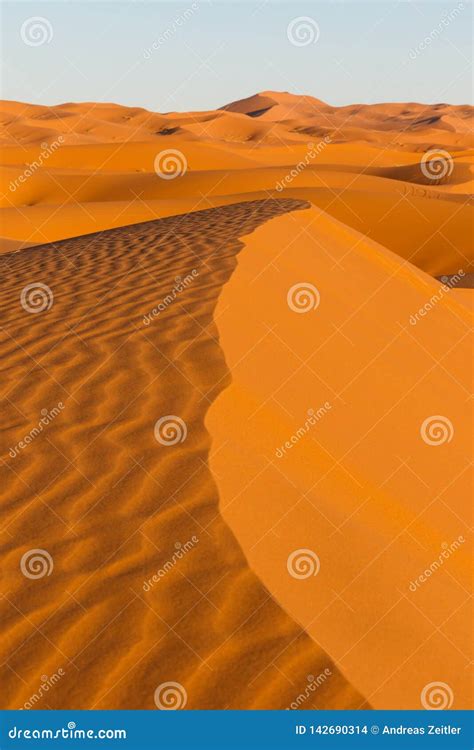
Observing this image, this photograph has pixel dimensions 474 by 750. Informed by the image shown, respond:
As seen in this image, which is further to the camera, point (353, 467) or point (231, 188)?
point (231, 188)

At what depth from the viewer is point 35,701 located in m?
2.90

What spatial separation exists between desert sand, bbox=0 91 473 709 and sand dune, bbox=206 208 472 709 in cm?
2

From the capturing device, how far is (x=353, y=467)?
4.57m

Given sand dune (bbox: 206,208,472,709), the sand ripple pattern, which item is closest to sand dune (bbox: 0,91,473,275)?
sand dune (bbox: 206,208,472,709)

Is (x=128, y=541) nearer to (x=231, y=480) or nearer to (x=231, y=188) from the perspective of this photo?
(x=231, y=480)

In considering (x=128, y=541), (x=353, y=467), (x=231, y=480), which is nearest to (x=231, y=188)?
(x=353, y=467)

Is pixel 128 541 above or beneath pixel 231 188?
beneath

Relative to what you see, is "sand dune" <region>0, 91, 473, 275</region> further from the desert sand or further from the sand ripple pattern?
the sand ripple pattern

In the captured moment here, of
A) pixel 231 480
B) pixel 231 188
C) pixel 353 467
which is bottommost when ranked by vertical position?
pixel 231 480

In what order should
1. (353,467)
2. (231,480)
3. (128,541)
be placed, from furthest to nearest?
(353,467)
(231,480)
(128,541)

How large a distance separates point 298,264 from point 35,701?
5615 mm

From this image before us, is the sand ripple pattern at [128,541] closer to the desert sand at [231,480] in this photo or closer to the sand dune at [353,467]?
the desert sand at [231,480]

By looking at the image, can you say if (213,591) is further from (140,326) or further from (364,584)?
(140,326)

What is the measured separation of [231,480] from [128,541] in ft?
2.02
